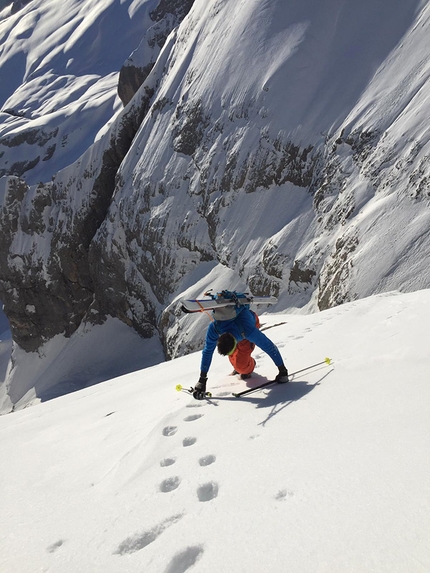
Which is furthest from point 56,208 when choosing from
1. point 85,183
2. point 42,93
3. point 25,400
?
point 42,93

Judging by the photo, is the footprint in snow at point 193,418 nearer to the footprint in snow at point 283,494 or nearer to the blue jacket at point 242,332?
the blue jacket at point 242,332

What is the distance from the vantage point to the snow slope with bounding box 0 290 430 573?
212cm

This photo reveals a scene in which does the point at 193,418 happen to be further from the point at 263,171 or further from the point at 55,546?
the point at 263,171

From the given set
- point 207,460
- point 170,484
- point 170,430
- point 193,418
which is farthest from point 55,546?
point 193,418

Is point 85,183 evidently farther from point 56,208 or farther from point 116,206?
point 116,206

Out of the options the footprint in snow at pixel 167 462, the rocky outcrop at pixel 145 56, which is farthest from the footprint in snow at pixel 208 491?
the rocky outcrop at pixel 145 56

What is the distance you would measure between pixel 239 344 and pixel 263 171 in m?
17.1

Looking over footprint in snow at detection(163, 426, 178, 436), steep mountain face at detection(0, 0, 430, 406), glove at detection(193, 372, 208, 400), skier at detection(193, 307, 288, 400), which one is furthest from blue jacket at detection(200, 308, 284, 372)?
steep mountain face at detection(0, 0, 430, 406)

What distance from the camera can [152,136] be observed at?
2961 centimetres

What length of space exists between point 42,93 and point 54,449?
98982 millimetres

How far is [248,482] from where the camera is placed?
2834 millimetres

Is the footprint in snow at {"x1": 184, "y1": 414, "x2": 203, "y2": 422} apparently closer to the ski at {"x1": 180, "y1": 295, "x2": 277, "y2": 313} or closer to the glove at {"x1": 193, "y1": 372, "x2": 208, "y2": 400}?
the glove at {"x1": 193, "y1": 372, "x2": 208, "y2": 400}

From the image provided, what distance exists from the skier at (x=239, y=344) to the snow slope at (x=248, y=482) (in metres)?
0.22

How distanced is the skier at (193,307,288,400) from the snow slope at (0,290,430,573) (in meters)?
0.22
